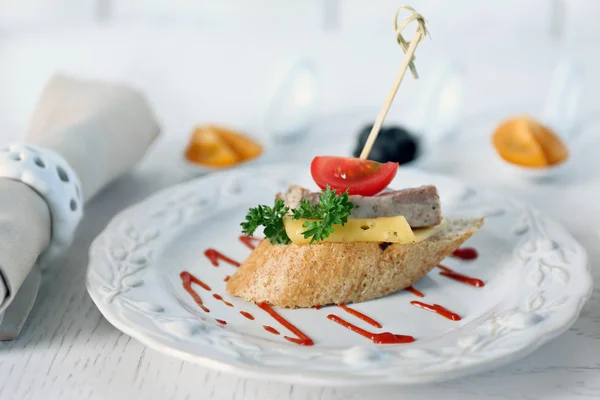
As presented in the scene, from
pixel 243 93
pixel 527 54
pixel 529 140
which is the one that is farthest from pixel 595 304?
pixel 527 54

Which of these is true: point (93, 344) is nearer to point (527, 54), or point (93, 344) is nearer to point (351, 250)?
point (351, 250)

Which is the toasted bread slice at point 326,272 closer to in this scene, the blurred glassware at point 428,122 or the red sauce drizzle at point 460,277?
the red sauce drizzle at point 460,277

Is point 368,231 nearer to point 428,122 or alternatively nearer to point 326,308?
point 326,308

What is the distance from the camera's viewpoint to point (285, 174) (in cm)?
348

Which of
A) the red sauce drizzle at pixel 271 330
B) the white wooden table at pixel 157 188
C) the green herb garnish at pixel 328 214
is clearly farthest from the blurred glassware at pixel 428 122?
the red sauce drizzle at pixel 271 330

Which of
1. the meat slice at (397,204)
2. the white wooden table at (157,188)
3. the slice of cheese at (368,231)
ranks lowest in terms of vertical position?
the white wooden table at (157,188)

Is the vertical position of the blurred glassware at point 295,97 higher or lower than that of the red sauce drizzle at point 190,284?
higher

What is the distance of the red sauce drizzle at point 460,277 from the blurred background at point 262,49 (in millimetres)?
2015

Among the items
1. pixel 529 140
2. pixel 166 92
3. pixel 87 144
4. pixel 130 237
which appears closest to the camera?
pixel 130 237

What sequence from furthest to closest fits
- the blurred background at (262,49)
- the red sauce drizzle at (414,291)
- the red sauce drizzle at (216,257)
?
Answer: 1. the blurred background at (262,49)
2. the red sauce drizzle at (216,257)
3. the red sauce drizzle at (414,291)

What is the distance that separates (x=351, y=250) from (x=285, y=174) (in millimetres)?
1021

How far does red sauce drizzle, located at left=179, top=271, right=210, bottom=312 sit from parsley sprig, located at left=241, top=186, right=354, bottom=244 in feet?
0.88

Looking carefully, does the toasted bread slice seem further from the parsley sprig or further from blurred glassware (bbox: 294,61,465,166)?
blurred glassware (bbox: 294,61,465,166)

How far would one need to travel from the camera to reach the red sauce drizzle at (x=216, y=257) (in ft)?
9.42
